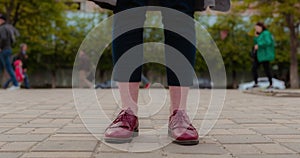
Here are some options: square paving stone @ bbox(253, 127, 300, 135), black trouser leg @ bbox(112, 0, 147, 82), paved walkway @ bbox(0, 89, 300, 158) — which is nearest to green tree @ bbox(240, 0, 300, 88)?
paved walkway @ bbox(0, 89, 300, 158)

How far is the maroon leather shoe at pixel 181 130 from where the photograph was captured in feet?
7.75

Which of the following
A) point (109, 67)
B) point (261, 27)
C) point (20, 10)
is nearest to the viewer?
point (261, 27)

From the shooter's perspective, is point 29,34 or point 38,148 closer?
point 38,148

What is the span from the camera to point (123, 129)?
2424 mm

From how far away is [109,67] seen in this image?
89.5 feet

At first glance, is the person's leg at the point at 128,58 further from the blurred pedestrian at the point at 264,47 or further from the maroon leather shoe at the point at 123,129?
the blurred pedestrian at the point at 264,47

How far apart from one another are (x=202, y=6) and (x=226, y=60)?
86.3ft

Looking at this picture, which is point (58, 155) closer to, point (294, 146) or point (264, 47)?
point (294, 146)

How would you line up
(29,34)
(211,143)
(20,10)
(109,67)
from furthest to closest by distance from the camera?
(109,67), (29,34), (20,10), (211,143)

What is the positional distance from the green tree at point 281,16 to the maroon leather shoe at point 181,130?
55.8 feet

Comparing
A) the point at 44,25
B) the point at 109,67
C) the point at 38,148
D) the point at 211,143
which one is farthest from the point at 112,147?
→ the point at 109,67

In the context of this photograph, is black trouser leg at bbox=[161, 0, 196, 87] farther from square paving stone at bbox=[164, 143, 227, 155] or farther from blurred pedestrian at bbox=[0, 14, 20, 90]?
blurred pedestrian at bbox=[0, 14, 20, 90]

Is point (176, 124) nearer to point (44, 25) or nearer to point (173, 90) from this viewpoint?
point (173, 90)

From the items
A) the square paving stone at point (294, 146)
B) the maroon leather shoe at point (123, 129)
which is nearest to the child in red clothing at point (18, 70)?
the maroon leather shoe at point (123, 129)
